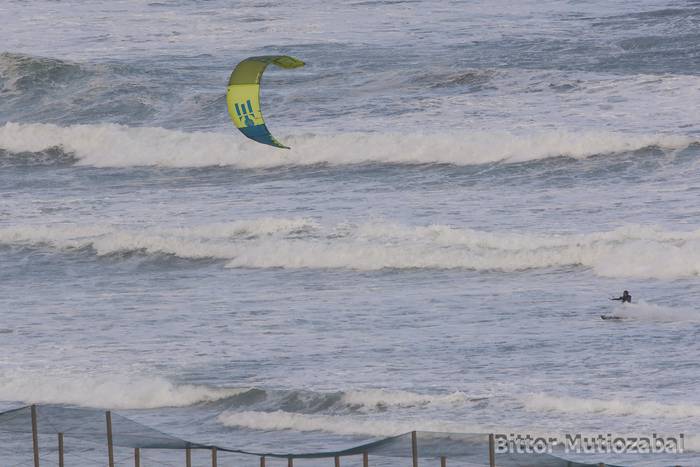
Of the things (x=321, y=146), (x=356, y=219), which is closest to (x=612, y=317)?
(x=356, y=219)

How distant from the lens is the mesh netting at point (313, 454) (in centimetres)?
1128

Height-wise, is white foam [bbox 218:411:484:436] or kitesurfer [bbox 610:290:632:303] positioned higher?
kitesurfer [bbox 610:290:632:303]

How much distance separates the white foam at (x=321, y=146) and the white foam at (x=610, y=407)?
13.6m

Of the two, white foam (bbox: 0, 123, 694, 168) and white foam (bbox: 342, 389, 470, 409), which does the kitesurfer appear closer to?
white foam (bbox: 342, 389, 470, 409)

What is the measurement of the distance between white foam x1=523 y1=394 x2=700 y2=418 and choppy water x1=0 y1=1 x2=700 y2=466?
Answer: 0.03m

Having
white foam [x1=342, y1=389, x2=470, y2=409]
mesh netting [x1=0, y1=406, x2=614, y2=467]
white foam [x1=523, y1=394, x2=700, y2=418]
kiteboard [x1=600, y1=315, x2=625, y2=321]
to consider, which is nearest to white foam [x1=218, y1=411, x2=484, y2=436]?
white foam [x1=342, y1=389, x2=470, y2=409]

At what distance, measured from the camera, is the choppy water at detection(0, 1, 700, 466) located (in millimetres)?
16531

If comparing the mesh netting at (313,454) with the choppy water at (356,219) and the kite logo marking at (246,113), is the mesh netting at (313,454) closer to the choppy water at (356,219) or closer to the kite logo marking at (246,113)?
the choppy water at (356,219)

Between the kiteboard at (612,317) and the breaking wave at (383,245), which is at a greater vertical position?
the kiteboard at (612,317)

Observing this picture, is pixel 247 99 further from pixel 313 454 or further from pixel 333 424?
pixel 313 454

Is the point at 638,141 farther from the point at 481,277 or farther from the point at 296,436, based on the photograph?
the point at 296,436

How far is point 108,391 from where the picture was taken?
1694cm

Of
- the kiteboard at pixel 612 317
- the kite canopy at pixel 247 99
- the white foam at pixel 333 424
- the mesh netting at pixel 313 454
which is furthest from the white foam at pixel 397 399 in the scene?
the kite canopy at pixel 247 99

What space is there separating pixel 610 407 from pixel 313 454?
4.35 m
